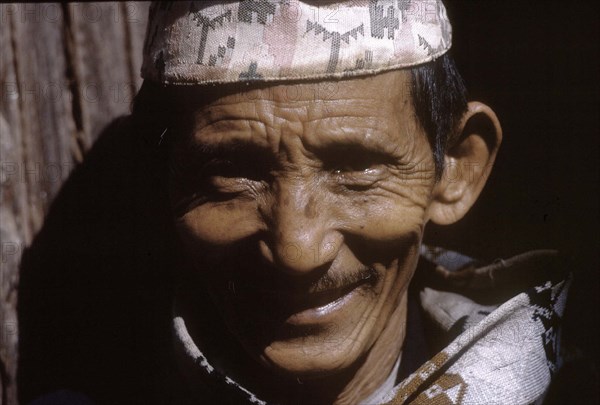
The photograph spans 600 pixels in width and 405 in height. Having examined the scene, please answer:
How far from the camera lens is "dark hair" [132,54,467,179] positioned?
1304 millimetres

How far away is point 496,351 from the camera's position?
1.25 metres

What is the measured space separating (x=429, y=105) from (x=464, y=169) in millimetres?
243

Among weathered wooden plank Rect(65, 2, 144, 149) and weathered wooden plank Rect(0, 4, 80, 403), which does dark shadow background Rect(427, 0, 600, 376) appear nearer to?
weathered wooden plank Rect(65, 2, 144, 149)

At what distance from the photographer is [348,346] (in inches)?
52.2

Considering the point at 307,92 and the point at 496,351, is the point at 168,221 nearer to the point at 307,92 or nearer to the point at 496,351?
the point at 307,92

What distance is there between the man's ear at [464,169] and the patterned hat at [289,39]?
303mm

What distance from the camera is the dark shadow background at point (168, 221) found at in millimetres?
1796

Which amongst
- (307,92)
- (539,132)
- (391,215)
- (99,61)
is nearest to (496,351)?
(391,215)

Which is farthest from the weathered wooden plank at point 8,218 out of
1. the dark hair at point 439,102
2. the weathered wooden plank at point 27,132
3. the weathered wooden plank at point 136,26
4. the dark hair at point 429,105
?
the dark hair at point 439,102

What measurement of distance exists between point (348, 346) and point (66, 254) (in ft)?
3.26

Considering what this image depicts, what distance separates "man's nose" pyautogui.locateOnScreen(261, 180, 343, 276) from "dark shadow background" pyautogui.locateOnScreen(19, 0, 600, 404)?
0.74m

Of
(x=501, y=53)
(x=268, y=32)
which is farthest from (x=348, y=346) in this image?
(x=501, y=53)

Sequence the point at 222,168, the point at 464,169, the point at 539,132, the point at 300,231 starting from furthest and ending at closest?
the point at 539,132, the point at 464,169, the point at 222,168, the point at 300,231

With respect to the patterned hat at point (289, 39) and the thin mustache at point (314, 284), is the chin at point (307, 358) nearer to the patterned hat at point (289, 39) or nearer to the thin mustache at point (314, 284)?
the thin mustache at point (314, 284)
